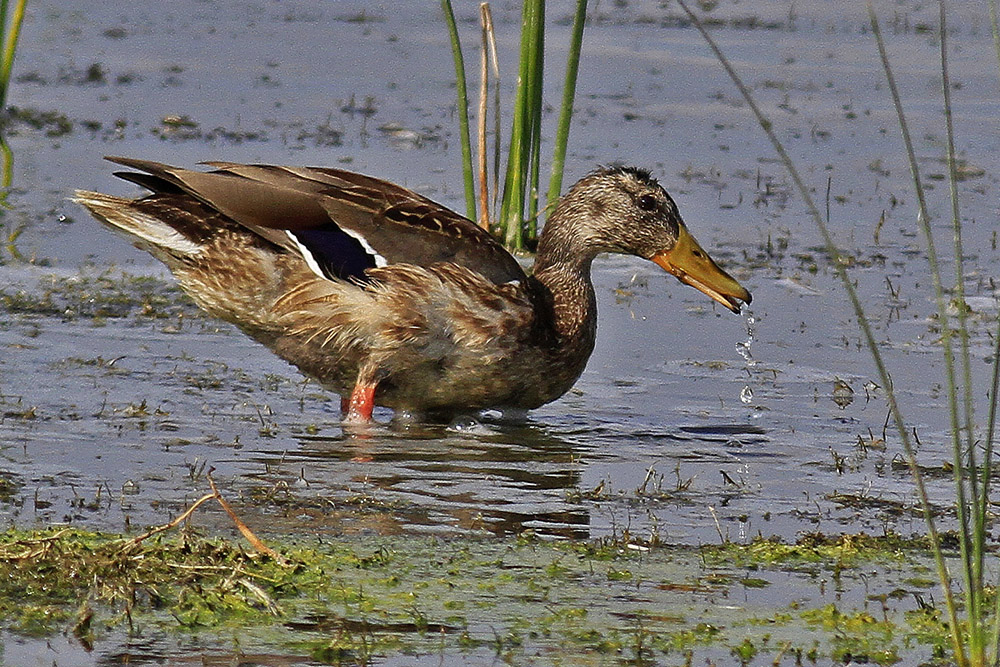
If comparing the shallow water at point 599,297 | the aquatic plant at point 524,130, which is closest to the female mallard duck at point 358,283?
the shallow water at point 599,297

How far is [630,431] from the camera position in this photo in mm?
7469

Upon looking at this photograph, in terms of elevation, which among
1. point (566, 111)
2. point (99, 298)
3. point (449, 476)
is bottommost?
point (449, 476)

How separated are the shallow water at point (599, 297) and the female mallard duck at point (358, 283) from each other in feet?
0.78

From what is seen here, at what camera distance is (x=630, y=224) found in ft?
26.6

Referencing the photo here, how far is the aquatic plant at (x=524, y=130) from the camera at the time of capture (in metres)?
9.39

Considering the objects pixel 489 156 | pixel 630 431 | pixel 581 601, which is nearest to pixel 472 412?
pixel 630 431

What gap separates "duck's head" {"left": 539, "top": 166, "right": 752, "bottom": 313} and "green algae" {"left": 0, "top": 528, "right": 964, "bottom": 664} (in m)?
2.99

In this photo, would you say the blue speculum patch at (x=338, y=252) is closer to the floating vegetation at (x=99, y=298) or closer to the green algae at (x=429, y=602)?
the floating vegetation at (x=99, y=298)

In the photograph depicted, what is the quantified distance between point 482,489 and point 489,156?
21.9 feet

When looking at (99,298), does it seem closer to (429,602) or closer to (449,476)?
(449,476)

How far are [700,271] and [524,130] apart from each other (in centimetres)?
187

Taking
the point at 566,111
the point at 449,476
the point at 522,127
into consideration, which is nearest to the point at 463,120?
the point at 522,127

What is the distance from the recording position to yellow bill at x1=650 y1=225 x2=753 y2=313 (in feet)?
26.0

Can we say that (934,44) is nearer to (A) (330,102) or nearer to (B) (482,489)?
(A) (330,102)
